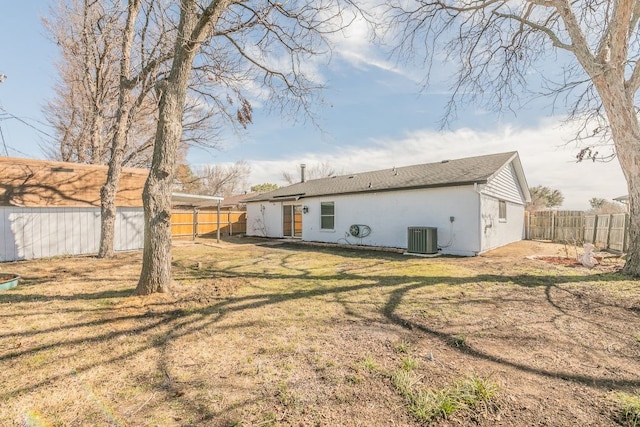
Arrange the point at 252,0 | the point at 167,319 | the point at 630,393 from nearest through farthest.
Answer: the point at 630,393, the point at 167,319, the point at 252,0

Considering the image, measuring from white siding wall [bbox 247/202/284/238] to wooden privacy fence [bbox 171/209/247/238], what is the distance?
2.07 meters

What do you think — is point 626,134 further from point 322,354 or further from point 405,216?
point 322,354

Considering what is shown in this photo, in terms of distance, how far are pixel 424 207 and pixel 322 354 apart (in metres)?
8.86

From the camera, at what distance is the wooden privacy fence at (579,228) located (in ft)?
34.2

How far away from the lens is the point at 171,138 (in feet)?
16.3

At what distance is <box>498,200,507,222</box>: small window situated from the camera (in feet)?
37.8

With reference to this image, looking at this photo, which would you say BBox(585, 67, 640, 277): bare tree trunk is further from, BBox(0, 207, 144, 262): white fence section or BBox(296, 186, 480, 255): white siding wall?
BBox(0, 207, 144, 262): white fence section

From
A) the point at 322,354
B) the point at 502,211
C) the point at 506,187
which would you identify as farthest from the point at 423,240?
the point at 322,354

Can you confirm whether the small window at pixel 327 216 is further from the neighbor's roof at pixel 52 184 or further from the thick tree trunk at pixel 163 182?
the thick tree trunk at pixel 163 182

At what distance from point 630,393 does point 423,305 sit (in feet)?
7.88

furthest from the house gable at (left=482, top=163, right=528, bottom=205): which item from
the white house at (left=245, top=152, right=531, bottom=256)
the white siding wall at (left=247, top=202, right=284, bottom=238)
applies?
the white siding wall at (left=247, top=202, right=284, bottom=238)

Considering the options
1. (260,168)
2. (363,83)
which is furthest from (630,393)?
(260,168)

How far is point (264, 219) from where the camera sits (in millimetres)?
17938

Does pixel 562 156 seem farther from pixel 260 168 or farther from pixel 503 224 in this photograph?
pixel 260 168
